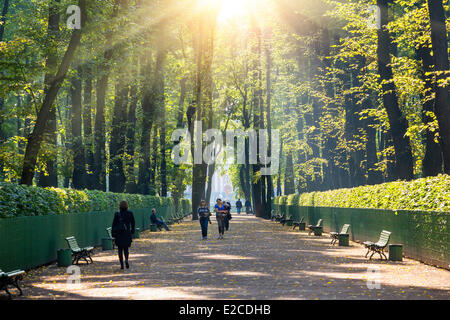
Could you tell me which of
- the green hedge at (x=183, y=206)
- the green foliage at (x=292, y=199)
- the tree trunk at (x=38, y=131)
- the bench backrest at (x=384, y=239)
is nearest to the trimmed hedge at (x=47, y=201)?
the tree trunk at (x=38, y=131)

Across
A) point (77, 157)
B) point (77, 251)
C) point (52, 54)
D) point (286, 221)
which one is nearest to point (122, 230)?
point (77, 251)

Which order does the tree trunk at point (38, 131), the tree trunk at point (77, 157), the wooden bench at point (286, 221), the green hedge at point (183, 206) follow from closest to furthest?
the tree trunk at point (38, 131), the tree trunk at point (77, 157), the wooden bench at point (286, 221), the green hedge at point (183, 206)

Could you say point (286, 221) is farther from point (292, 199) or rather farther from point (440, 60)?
point (440, 60)

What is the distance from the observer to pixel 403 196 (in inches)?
795

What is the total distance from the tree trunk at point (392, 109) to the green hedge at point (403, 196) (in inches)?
48.7

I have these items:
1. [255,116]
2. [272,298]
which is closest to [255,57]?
[255,116]

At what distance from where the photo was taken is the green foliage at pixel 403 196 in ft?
55.0

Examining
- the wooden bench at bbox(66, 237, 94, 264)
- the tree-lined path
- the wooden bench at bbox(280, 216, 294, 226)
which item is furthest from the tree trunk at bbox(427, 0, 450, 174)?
the wooden bench at bbox(280, 216, 294, 226)

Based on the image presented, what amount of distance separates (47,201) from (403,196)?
36.8ft

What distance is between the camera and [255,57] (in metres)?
52.0

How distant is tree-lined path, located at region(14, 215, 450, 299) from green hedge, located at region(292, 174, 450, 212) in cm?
176

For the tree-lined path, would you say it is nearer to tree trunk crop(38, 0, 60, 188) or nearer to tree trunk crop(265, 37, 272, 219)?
tree trunk crop(38, 0, 60, 188)

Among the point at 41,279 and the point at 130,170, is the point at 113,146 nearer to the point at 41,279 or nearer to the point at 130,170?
the point at 130,170

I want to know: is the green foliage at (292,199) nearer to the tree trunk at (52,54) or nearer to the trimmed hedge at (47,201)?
the trimmed hedge at (47,201)
